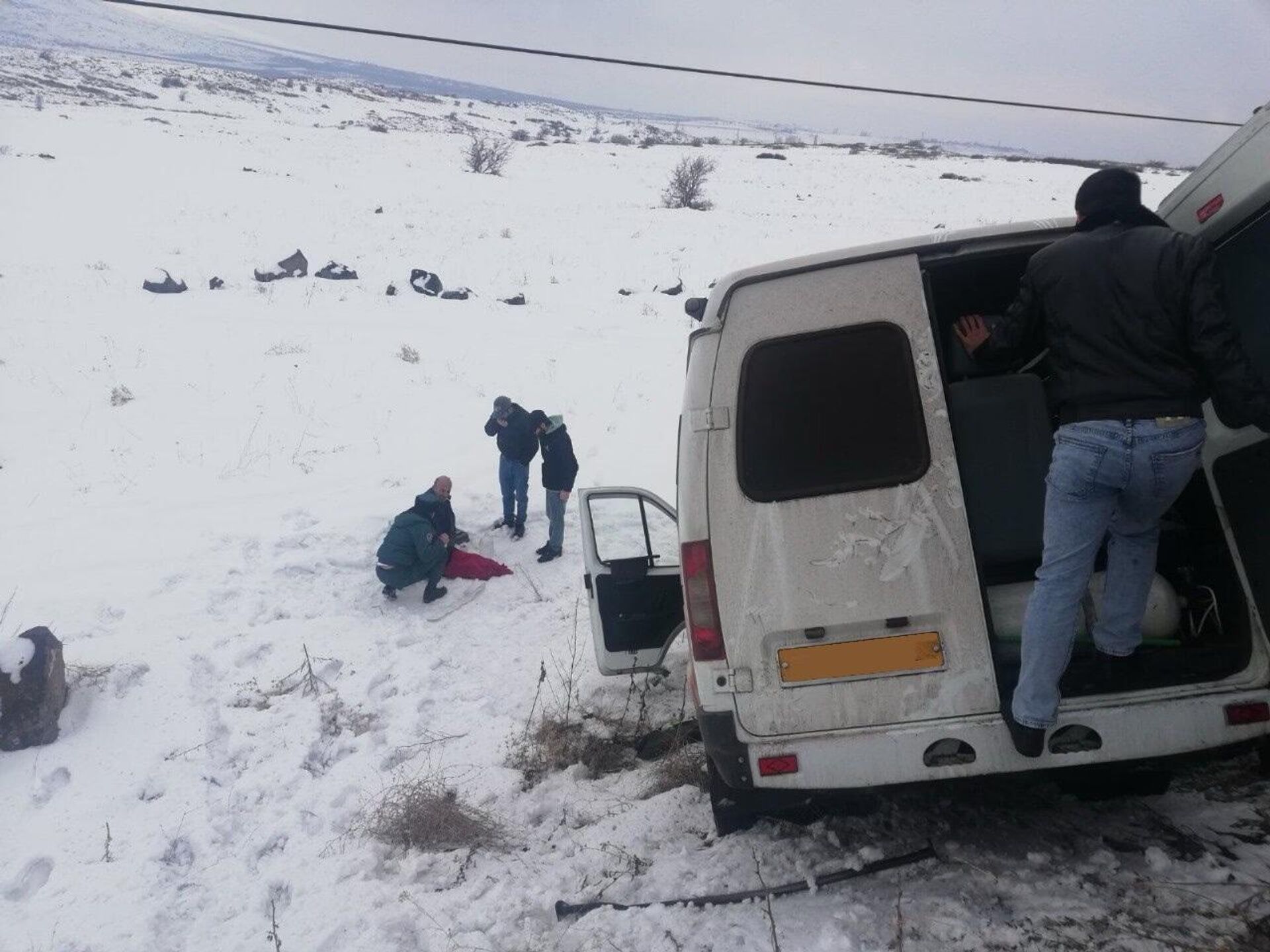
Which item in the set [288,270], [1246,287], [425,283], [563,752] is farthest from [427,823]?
[288,270]

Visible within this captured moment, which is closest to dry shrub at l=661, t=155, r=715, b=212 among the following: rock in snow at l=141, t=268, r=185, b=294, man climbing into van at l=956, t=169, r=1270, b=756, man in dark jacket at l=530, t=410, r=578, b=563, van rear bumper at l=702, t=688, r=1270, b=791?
rock in snow at l=141, t=268, r=185, b=294

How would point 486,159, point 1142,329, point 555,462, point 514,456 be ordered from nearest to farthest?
point 1142,329 → point 555,462 → point 514,456 → point 486,159

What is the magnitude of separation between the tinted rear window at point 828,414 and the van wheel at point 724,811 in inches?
51.9

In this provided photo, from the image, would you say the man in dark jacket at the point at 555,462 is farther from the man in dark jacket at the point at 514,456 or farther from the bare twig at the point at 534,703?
the bare twig at the point at 534,703

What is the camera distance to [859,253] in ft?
9.55

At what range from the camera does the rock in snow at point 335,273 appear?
19641 mm

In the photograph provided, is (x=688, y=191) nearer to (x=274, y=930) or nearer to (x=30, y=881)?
(x=30, y=881)

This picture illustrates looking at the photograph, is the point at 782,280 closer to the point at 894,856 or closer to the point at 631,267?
the point at 894,856

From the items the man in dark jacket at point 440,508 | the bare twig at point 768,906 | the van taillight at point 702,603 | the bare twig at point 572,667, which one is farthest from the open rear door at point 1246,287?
the man in dark jacket at point 440,508

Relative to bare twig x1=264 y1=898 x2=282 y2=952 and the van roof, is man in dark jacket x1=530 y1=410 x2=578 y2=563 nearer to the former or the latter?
bare twig x1=264 y1=898 x2=282 y2=952

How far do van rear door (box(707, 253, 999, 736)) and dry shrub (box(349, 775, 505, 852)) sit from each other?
176 centimetres

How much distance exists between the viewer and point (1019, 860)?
9.86 feet

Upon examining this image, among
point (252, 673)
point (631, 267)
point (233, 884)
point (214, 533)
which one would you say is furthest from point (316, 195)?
point (233, 884)

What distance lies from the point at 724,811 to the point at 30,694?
182 inches
